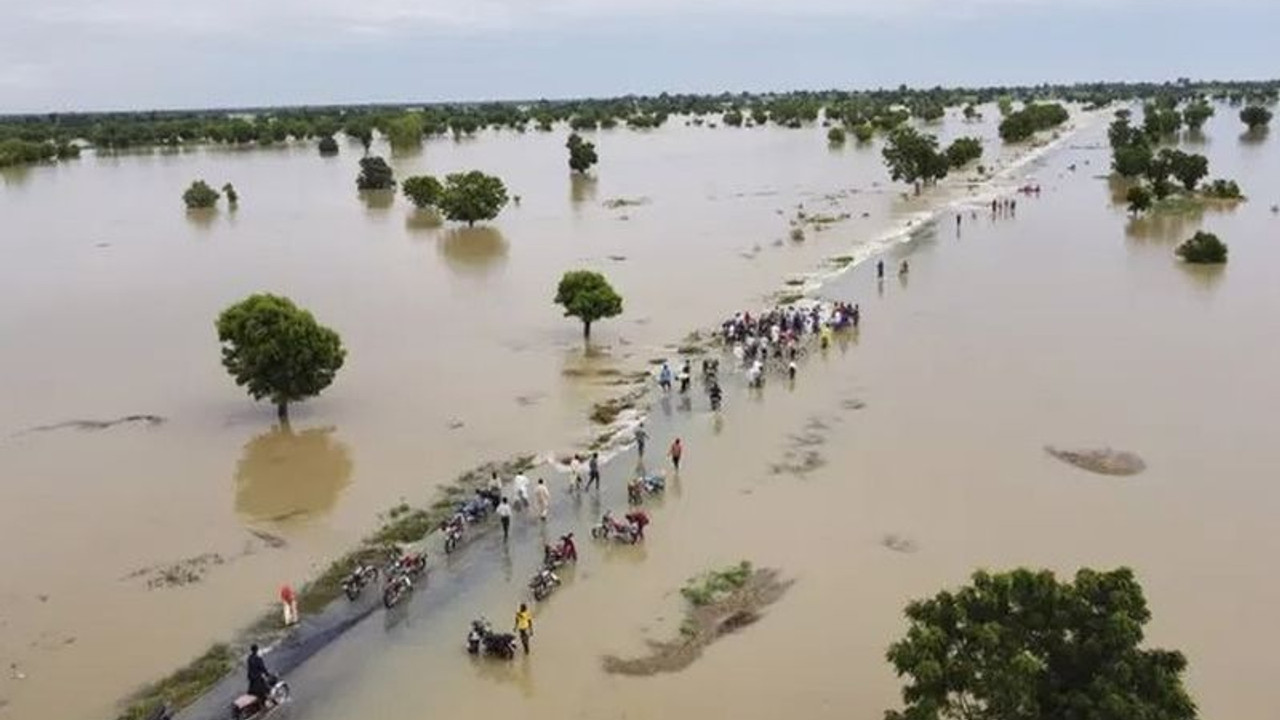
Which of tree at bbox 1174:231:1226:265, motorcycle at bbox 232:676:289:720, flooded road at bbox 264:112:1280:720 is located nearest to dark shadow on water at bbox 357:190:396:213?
flooded road at bbox 264:112:1280:720

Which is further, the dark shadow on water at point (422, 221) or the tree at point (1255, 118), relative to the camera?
the tree at point (1255, 118)

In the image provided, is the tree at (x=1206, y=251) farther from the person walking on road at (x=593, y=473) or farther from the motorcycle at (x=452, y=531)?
the motorcycle at (x=452, y=531)

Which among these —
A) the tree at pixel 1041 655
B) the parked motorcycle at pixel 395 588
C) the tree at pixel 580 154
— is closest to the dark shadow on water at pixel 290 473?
the parked motorcycle at pixel 395 588

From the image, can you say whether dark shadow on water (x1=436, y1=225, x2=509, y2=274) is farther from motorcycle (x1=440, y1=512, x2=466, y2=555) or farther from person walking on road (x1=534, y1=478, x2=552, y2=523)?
motorcycle (x1=440, y1=512, x2=466, y2=555)

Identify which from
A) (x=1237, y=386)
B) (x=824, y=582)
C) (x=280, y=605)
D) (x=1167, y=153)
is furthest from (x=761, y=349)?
(x=1167, y=153)

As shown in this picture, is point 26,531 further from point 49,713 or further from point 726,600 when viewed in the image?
point 726,600

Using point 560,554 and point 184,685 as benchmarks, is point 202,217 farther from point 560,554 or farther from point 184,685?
point 184,685
